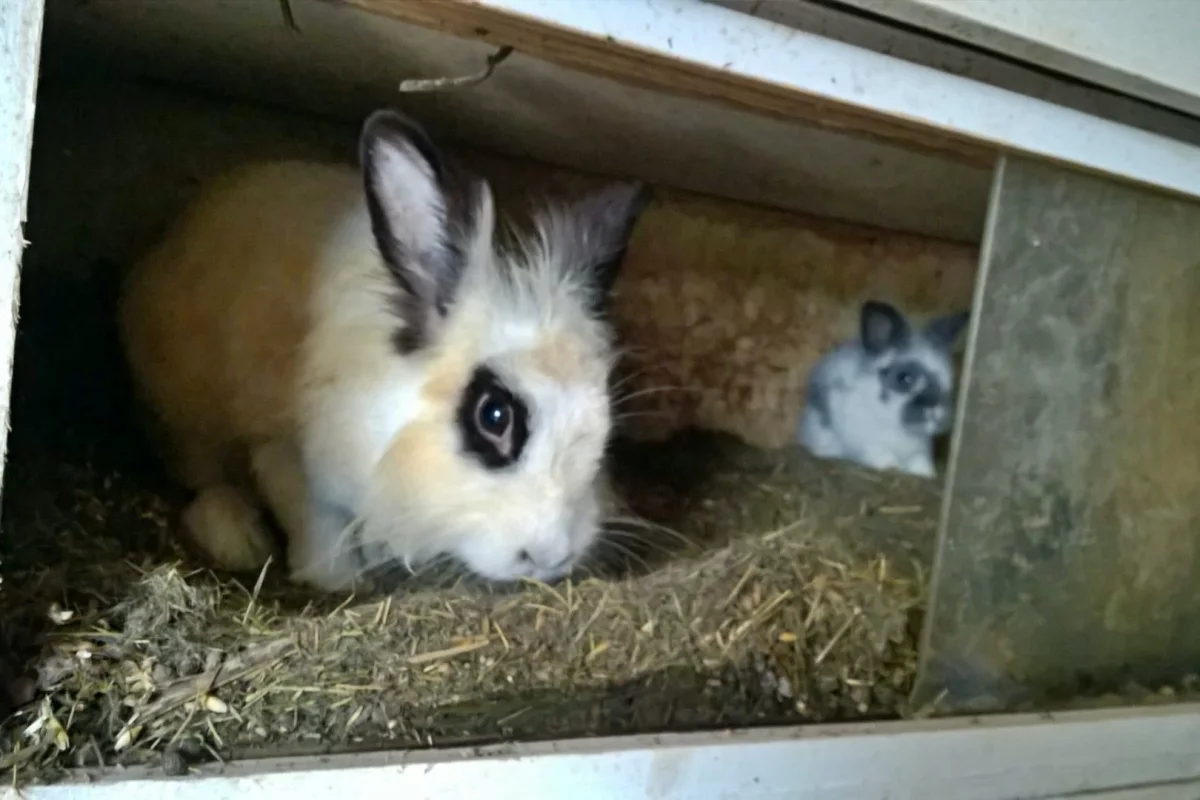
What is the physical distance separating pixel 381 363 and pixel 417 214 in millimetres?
250

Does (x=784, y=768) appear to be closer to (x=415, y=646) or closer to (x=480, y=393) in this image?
(x=415, y=646)

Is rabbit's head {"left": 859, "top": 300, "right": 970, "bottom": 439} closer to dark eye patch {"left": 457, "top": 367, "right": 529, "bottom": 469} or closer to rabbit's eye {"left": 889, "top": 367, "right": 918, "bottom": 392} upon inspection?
rabbit's eye {"left": 889, "top": 367, "right": 918, "bottom": 392}

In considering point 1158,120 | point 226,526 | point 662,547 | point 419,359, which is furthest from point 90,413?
point 1158,120

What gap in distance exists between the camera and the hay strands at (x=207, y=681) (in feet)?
3.67

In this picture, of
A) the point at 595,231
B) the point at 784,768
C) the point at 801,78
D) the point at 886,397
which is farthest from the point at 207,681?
the point at 886,397

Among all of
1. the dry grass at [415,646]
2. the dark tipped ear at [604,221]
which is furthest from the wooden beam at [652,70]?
the dry grass at [415,646]

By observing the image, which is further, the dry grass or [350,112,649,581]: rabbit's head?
[350,112,649,581]: rabbit's head

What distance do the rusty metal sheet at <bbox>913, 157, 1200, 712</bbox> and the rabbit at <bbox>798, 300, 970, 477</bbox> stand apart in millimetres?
899

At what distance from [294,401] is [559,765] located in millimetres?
750

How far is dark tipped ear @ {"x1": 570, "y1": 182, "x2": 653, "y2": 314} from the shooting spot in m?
1.64

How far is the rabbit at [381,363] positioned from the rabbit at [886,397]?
3.63ft

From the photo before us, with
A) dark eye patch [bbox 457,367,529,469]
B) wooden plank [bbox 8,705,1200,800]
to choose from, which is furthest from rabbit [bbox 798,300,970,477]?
dark eye patch [bbox 457,367,529,469]

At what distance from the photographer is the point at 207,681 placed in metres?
1.16

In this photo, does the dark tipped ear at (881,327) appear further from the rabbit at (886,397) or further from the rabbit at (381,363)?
the rabbit at (381,363)
